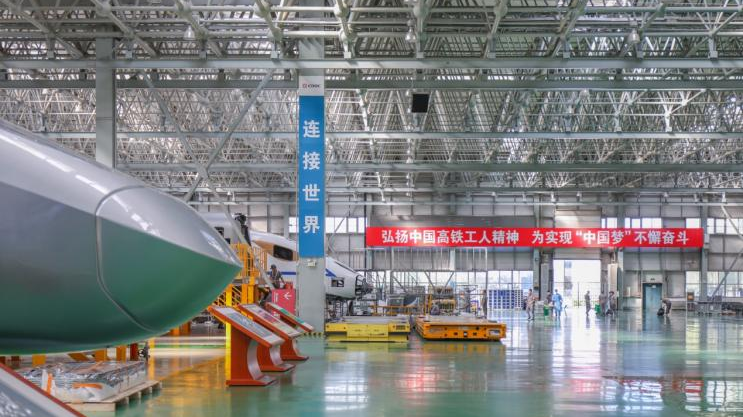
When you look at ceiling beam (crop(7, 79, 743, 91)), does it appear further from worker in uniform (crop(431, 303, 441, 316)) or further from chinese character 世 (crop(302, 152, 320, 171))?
worker in uniform (crop(431, 303, 441, 316))

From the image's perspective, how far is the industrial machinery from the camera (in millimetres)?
1688

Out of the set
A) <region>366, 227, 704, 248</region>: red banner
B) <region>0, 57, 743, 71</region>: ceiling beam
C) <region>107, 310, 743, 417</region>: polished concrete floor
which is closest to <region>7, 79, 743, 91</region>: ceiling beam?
<region>0, 57, 743, 71</region>: ceiling beam

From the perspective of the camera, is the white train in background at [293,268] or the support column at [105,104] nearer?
the support column at [105,104]

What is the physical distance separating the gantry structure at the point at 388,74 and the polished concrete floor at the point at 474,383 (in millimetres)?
7819

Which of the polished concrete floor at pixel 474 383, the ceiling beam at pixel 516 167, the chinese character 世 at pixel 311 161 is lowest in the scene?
the polished concrete floor at pixel 474 383

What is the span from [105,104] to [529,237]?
2970 centimetres

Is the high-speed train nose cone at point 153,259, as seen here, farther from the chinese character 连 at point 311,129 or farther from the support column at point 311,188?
the chinese character 连 at point 311,129

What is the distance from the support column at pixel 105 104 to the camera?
1994 centimetres

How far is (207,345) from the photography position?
1980 cm

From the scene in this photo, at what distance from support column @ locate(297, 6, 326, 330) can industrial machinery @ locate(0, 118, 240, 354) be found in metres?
18.1

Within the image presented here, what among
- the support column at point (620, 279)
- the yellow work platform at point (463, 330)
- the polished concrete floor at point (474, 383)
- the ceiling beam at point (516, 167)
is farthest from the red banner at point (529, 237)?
the polished concrete floor at point (474, 383)

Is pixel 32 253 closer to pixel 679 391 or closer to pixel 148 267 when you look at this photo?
pixel 148 267

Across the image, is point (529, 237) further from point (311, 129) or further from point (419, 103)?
point (311, 129)

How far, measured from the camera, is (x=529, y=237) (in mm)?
44062
